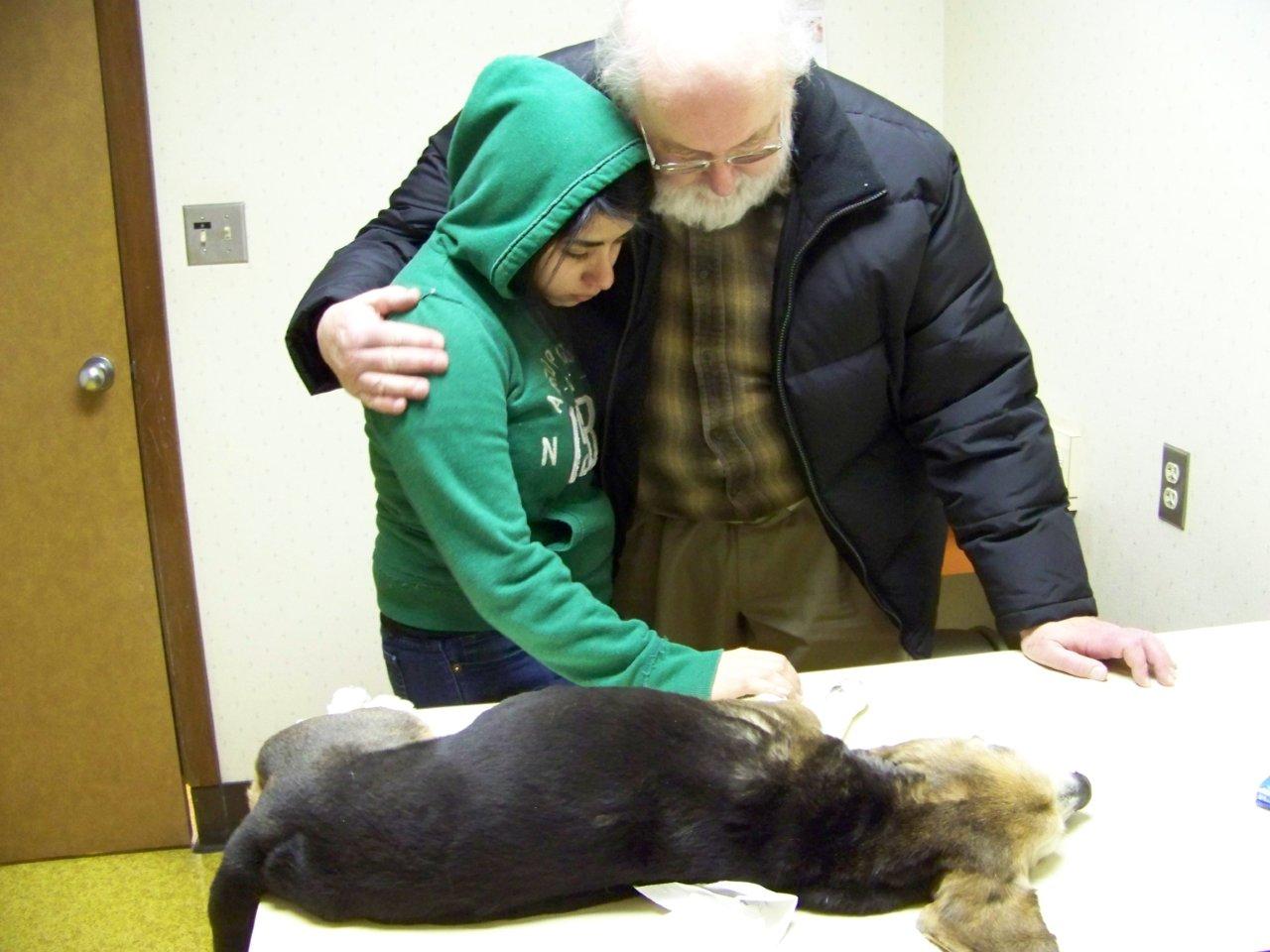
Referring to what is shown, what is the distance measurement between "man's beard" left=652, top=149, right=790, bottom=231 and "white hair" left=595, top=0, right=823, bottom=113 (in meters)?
0.10

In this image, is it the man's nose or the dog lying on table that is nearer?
the dog lying on table

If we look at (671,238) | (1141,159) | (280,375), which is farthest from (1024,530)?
→ (280,375)

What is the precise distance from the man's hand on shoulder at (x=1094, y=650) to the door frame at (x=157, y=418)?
185cm

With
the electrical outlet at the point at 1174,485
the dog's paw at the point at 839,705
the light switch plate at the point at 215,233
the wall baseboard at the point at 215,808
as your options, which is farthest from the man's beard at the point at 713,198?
the wall baseboard at the point at 215,808

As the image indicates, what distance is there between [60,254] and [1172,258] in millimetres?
2084

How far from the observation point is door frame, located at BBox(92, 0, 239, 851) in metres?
2.26

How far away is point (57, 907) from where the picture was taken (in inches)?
98.0

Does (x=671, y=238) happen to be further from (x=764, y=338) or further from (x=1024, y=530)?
(x=1024, y=530)

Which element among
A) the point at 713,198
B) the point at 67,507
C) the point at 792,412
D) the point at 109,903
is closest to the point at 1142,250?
the point at 792,412

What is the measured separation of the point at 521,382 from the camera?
1.26 metres

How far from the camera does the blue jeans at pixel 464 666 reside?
1402 millimetres

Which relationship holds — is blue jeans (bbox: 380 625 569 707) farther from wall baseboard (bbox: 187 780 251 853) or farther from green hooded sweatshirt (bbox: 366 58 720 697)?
wall baseboard (bbox: 187 780 251 853)

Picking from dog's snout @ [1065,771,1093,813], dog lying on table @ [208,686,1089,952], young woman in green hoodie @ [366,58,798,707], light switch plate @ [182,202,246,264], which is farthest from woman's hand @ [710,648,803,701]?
light switch plate @ [182,202,246,264]

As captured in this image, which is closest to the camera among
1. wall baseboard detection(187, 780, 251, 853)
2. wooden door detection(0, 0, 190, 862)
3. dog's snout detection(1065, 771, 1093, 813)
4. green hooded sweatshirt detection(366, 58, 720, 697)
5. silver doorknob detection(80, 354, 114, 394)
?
dog's snout detection(1065, 771, 1093, 813)
